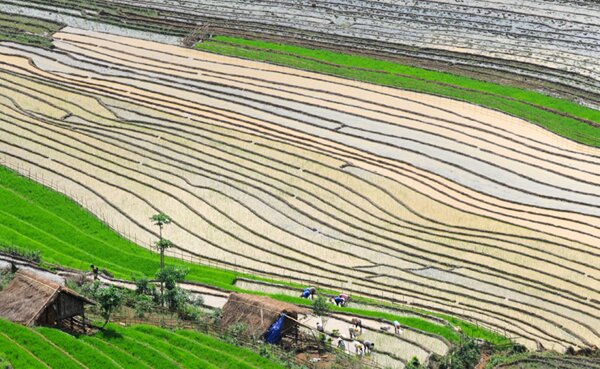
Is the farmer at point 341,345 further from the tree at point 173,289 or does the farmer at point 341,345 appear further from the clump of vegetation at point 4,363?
the clump of vegetation at point 4,363

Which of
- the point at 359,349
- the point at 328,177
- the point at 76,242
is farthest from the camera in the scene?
the point at 328,177

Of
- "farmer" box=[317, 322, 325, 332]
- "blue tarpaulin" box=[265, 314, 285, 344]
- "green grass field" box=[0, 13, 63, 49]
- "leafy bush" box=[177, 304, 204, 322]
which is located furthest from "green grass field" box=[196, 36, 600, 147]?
"leafy bush" box=[177, 304, 204, 322]

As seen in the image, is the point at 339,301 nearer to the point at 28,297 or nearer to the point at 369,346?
the point at 369,346

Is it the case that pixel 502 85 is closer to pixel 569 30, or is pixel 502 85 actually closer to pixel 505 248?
pixel 569 30

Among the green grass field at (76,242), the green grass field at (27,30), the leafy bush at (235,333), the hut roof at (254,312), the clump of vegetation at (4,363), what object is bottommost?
the green grass field at (76,242)

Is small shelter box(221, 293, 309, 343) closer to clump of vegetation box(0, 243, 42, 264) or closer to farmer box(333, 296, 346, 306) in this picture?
farmer box(333, 296, 346, 306)

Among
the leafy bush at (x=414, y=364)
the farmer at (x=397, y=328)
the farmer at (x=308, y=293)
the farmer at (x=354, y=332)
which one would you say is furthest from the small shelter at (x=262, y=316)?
the farmer at (x=308, y=293)

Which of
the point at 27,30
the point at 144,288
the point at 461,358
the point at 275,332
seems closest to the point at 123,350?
the point at 275,332
